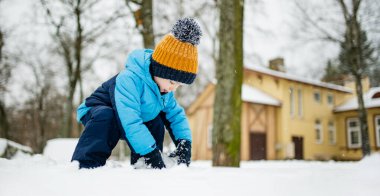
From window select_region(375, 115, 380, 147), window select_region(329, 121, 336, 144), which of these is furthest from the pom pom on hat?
window select_region(329, 121, 336, 144)

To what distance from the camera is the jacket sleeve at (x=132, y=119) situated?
218 cm

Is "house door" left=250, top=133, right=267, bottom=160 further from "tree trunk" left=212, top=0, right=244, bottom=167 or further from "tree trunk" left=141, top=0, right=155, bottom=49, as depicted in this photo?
"tree trunk" left=212, top=0, right=244, bottom=167

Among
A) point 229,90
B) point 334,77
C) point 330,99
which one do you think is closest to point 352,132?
point 330,99

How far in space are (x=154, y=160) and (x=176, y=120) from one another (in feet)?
2.60

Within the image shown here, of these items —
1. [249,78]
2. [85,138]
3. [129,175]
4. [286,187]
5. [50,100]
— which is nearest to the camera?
[286,187]

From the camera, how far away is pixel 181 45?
250cm

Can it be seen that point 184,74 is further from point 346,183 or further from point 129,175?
point 346,183

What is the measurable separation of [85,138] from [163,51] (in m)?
0.80

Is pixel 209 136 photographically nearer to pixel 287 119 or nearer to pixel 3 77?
pixel 287 119

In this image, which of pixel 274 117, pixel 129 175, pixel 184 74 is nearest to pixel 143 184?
pixel 129 175

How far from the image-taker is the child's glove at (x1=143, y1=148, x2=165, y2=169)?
2131 mm

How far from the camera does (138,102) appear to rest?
7.73 ft

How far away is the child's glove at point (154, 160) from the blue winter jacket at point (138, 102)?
3cm

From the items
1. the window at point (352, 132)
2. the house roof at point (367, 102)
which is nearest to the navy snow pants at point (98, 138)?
the house roof at point (367, 102)
